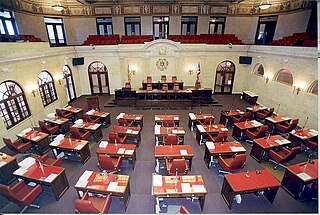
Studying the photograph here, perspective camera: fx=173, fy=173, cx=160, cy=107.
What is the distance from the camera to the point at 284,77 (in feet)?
38.1

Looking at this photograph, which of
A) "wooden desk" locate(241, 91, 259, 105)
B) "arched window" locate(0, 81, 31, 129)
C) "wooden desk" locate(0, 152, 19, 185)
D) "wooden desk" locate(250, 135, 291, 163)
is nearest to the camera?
"wooden desk" locate(0, 152, 19, 185)

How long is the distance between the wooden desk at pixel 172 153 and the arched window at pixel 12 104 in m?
8.00

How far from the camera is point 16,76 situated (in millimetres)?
9078

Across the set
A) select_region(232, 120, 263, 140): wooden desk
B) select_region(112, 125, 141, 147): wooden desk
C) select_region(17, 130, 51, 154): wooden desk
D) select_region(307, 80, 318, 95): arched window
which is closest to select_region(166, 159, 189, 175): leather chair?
select_region(112, 125, 141, 147): wooden desk

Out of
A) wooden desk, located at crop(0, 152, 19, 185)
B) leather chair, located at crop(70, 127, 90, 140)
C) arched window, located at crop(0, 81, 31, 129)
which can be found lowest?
wooden desk, located at crop(0, 152, 19, 185)

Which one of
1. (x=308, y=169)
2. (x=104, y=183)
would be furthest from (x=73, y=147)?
(x=308, y=169)

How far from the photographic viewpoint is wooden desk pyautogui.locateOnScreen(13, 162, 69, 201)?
17.8ft

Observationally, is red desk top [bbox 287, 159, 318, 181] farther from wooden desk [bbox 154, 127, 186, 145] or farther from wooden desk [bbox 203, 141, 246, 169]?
wooden desk [bbox 154, 127, 186, 145]

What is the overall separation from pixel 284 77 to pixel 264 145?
7015mm

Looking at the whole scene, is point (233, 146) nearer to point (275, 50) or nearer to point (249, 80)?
point (275, 50)

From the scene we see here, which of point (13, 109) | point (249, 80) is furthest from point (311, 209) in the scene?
point (13, 109)

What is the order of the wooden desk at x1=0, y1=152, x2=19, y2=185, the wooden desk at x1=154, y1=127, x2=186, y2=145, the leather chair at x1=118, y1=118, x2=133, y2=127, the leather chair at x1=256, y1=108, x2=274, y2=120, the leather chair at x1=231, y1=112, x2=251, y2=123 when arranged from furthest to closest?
the leather chair at x1=256, y1=108, x2=274, y2=120
the leather chair at x1=231, y1=112, x2=251, y2=123
the leather chair at x1=118, y1=118, x2=133, y2=127
the wooden desk at x1=154, y1=127, x2=186, y2=145
the wooden desk at x1=0, y1=152, x2=19, y2=185

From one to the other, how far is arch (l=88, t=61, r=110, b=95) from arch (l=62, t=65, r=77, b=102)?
1.63 metres

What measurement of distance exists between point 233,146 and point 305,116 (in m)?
6.03
